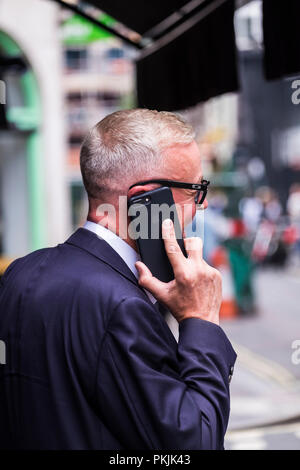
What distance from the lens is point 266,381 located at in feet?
22.9

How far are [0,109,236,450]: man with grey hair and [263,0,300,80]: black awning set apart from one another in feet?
6.47

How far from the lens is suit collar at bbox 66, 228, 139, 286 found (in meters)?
1.57

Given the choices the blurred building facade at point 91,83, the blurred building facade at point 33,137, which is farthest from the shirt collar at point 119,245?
the blurred building facade at point 91,83

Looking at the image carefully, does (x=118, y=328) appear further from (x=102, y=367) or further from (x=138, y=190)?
(x=138, y=190)

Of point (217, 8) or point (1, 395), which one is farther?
point (217, 8)

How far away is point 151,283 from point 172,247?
0.33ft

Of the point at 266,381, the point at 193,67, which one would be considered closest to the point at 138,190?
the point at 193,67

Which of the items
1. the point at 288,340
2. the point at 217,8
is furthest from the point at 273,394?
the point at 217,8

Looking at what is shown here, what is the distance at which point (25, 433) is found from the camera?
1523 millimetres

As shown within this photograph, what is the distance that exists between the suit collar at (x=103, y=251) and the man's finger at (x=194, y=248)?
0.14m

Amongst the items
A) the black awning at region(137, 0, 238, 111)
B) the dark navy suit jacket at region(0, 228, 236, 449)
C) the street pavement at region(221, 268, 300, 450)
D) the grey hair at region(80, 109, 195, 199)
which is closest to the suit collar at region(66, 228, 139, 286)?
the dark navy suit jacket at region(0, 228, 236, 449)

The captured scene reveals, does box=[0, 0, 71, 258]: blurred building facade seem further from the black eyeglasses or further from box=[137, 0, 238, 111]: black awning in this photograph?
the black eyeglasses
